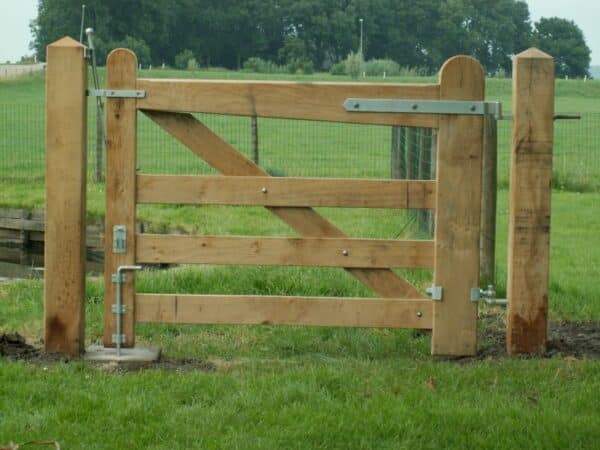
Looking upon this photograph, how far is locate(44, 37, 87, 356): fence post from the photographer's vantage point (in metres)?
6.98

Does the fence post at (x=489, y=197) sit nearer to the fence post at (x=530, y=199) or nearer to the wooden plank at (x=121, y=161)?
the fence post at (x=530, y=199)

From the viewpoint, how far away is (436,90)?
7.02 metres

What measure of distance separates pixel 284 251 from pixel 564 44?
9370cm

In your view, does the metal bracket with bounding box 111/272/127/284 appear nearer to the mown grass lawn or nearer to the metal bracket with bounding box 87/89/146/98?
the mown grass lawn

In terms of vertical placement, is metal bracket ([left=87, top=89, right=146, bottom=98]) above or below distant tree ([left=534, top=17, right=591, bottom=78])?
below

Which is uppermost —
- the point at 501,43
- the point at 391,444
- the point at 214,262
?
the point at 501,43

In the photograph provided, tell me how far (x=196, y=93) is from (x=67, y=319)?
153 cm

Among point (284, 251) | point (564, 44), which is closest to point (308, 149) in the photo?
point (284, 251)

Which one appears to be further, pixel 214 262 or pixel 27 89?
pixel 27 89

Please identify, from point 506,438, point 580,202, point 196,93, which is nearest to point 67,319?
point 196,93

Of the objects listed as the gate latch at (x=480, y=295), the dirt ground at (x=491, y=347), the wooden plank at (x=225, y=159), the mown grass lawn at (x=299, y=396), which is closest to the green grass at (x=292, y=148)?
the dirt ground at (x=491, y=347)

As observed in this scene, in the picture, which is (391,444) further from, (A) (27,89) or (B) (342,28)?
(B) (342,28)

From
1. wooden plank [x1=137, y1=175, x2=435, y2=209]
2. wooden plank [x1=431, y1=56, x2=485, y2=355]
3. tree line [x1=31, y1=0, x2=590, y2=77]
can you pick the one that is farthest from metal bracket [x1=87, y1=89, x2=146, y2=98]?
tree line [x1=31, y1=0, x2=590, y2=77]

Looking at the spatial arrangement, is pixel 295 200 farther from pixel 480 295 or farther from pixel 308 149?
pixel 308 149
